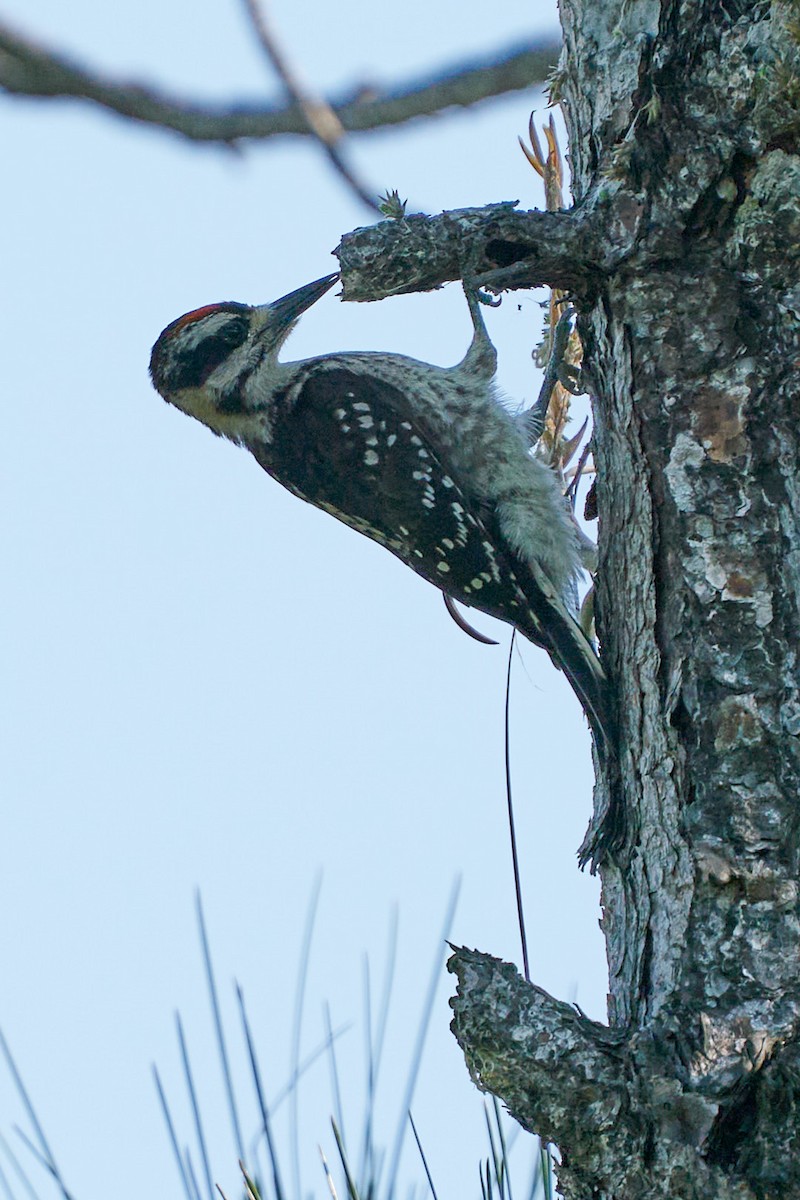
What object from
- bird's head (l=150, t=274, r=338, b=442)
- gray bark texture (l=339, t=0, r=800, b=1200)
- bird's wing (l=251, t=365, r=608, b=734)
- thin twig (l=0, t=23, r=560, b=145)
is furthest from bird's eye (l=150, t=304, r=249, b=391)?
gray bark texture (l=339, t=0, r=800, b=1200)

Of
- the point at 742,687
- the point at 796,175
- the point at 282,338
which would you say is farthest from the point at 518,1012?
the point at 282,338

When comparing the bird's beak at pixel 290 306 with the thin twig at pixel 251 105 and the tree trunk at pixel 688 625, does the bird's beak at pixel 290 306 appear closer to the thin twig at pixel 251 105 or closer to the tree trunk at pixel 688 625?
the thin twig at pixel 251 105

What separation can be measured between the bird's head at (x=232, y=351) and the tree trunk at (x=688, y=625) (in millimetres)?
2320

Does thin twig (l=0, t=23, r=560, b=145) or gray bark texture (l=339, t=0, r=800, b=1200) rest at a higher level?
thin twig (l=0, t=23, r=560, b=145)

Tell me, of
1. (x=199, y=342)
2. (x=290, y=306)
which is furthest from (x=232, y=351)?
(x=290, y=306)

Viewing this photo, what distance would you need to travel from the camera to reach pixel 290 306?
16.4 feet

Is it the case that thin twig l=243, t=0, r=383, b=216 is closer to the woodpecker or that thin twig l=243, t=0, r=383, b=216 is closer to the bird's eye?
the woodpecker

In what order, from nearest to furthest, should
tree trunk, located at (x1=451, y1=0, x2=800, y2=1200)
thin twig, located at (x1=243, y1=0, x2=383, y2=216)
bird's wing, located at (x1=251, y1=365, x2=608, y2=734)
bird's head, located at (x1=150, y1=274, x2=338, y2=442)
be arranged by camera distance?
1. tree trunk, located at (x1=451, y1=0, x2=800, y2=1200)
2. thin twig, located at (x1=243, y1=0, x2=383, y2=216)
3. bird's wing, located at (x1=251, y1=365, x2=608, y2=734)
4. bird's head, located at (x1=150, y1=274, x2=338, y2=442)

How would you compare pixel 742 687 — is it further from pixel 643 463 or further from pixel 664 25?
pixel 664 25

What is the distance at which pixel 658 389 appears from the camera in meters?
2.42

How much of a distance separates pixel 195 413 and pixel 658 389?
3.05 meters

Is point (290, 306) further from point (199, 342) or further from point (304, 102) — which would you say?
point (304, 102)

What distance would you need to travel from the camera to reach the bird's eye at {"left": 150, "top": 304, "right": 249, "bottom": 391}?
4.95 m

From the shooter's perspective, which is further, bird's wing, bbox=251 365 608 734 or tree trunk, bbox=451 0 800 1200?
bird's wing, bbox=251 365 608 734
